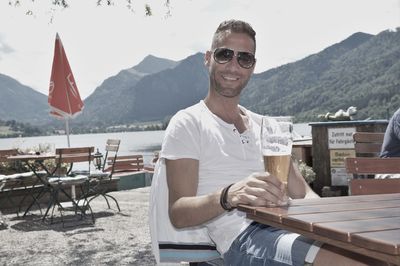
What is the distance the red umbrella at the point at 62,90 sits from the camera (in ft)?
31.9

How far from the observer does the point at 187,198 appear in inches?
70.3

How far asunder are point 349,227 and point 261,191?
39cm

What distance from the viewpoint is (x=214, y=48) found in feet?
6.97

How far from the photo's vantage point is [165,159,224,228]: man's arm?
170 cm

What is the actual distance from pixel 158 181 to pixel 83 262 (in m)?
3.33

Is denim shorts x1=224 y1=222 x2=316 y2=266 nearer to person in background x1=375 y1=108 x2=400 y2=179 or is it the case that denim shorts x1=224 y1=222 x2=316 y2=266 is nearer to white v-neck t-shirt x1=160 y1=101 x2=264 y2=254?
white v-neck t-shirt x1=160 y1=101 x2=264 y2=254

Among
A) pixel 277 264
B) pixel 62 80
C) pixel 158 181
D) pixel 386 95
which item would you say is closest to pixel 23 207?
pixel 62 80

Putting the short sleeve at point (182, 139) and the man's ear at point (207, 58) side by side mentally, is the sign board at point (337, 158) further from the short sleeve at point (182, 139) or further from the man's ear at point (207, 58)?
Answer: the short sleeve at point (182, 139)

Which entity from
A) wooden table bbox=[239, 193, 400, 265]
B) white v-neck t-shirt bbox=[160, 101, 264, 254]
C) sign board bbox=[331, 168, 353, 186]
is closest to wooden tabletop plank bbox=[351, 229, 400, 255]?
wooden table bbox=[239, 193, 400, 265]

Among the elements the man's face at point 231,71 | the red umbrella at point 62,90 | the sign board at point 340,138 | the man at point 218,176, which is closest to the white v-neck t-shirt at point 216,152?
the man at point 218,176

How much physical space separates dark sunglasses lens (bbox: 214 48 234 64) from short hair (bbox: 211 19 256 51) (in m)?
0.06

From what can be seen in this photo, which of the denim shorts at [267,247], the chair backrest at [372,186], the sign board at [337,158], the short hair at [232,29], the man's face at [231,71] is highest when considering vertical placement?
the short hair at [232,29]

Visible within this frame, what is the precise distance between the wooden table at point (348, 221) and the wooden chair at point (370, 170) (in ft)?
3.08

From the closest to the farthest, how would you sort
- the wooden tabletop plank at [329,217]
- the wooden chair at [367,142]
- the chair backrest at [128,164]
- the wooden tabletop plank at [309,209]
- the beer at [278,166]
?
the wooden tabletop plank at [329,217]
the wooden tabletop plank at [309,209]
the beer at [278,166]
the wooden chair at [367,142]
the chair backrest at [128,164]
